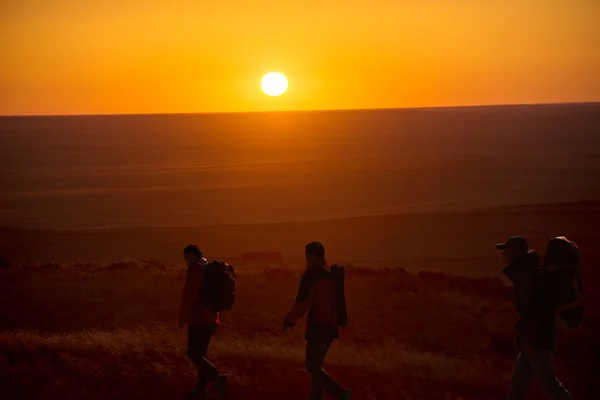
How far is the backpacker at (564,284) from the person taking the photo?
719 cm

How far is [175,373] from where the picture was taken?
970cm

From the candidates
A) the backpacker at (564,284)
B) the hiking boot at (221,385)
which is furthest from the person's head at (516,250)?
the hiking boot at (221,385)

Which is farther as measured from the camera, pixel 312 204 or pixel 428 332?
pixel 312 204

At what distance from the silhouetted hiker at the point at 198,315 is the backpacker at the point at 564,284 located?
3414 mm

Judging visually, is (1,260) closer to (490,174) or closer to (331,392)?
(331,392)

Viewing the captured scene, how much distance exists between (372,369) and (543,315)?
3.45m

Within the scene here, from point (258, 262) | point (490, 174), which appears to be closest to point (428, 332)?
point (258, 262)

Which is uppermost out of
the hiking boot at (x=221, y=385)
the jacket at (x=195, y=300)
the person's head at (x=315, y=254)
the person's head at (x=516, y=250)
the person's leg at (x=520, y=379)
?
the person's head at (x=516, y=250)

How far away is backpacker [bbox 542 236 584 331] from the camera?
7191mm

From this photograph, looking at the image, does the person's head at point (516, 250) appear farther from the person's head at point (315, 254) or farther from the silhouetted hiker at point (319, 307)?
the person's head at point (315, 254)

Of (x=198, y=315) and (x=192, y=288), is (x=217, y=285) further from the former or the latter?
(x=198, y=315)

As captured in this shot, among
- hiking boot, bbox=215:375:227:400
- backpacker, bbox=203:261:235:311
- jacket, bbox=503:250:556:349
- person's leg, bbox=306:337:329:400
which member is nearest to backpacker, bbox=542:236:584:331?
jacket, bbox=503:250:556:349

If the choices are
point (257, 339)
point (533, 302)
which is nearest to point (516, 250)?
point (533, 302)

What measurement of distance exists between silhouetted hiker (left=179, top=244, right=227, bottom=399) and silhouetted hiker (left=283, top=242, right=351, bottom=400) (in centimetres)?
103
